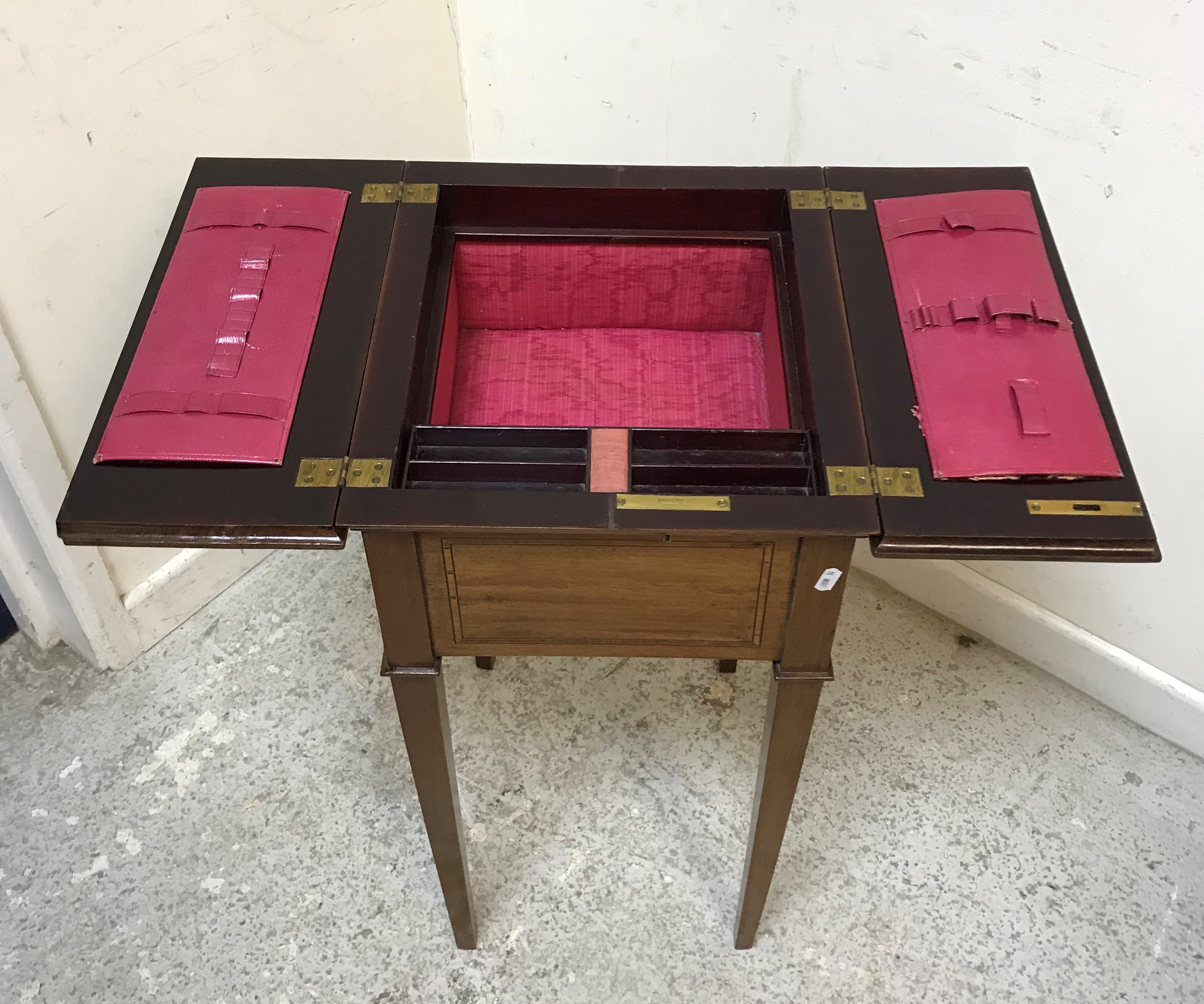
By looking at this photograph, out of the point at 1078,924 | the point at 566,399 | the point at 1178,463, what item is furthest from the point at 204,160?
the point at 1078,924

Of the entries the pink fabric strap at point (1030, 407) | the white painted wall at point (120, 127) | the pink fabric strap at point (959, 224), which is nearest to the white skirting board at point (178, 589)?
the white painted wall at point (120, 127)

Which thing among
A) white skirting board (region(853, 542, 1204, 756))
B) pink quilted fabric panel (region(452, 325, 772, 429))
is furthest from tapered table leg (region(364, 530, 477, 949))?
white skirting board (region(853, 542, 1204, 756))

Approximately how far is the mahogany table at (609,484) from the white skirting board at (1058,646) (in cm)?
78

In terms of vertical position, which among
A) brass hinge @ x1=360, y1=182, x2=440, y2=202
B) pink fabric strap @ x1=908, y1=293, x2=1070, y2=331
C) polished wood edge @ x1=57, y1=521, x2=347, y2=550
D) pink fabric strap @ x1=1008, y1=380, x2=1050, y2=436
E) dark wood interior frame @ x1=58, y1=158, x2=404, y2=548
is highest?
brass hinge @ x1=360, y1=182, x2=440, y2=202

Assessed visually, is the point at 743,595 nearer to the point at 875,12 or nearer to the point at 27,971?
the point at 875,12

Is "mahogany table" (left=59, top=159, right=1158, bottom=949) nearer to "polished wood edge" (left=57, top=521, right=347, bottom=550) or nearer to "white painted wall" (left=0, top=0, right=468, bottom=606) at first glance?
"polished wood edge" (left=57, top=521, right=347, bottom=550)

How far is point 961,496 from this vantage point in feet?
3.64

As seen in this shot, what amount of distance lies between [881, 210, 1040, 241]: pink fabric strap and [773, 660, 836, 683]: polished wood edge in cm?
59

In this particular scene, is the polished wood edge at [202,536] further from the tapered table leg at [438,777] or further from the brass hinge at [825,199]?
the brass hinge at [825,199]

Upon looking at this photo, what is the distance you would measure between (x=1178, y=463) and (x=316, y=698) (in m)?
1.69

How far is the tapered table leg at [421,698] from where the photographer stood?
1.14m

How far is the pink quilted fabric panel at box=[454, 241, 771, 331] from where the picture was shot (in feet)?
4.82

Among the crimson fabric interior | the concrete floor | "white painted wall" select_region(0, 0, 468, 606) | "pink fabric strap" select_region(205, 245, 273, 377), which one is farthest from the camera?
the concrete floor

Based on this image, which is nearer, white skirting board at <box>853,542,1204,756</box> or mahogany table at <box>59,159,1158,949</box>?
mahogany table at <box>59,159,1158,949</box>
